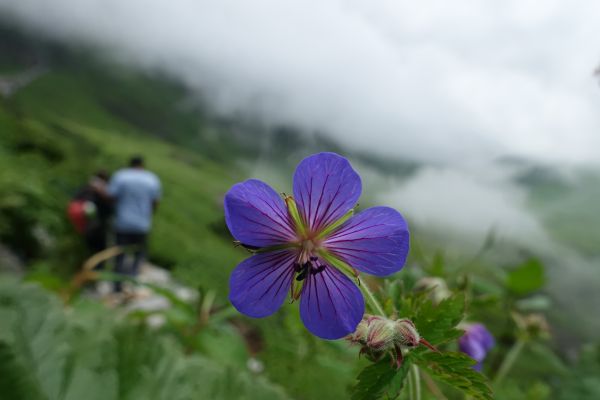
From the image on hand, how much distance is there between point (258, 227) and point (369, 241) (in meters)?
0.18

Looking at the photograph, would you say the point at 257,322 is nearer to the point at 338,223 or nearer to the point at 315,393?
the point at 315,393

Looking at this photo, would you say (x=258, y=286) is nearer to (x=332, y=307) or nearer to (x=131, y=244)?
(x=332, y=307)

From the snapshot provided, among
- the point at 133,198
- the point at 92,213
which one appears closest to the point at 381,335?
the point at 133,198

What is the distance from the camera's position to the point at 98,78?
77062 mm

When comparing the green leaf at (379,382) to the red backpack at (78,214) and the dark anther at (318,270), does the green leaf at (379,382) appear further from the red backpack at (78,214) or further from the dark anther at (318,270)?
the red backpack at (78,214)

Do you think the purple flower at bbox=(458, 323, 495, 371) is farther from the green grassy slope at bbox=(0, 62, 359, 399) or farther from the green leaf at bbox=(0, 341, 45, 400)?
the green leaf at bbox=(0, 341, 45, 400)

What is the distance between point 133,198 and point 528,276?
585 centimetres

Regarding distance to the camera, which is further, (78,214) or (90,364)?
(78,214)

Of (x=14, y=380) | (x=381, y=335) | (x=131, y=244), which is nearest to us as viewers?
(x=381, y=335)

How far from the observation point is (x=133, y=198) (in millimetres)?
6527

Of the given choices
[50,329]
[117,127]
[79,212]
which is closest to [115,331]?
[50,329]

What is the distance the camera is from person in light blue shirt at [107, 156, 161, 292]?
6453mm

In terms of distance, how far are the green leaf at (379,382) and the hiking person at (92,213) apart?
6.93 meters

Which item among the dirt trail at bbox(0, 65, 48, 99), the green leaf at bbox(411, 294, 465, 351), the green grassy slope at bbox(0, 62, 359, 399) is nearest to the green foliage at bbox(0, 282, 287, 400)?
the green grassy slope at bbox(0, 62, 359, 399)
